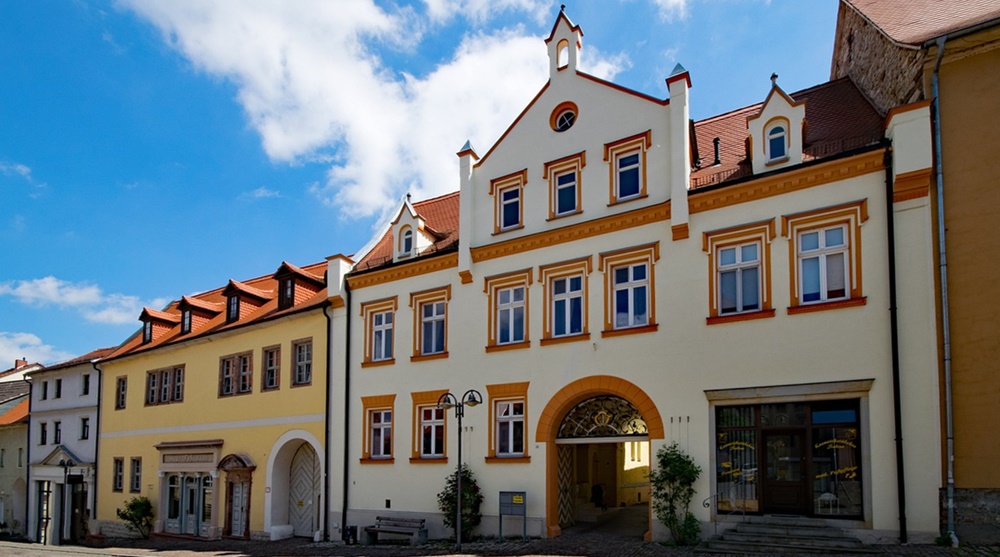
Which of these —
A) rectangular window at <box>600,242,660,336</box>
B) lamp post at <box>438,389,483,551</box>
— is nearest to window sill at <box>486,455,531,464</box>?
lamp post at <box>438,389,483,551</box>

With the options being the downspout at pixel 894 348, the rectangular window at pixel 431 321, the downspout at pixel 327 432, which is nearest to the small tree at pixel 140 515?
the downspout at pixel 327 432

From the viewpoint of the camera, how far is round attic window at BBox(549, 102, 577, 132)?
21.4 m

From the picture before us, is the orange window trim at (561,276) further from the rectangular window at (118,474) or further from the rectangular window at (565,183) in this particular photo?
the rectangular window at (118,474)

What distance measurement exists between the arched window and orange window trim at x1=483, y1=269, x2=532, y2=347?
257 inches

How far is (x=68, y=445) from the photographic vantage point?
3819 centimetres

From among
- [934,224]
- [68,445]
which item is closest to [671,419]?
[934,224]

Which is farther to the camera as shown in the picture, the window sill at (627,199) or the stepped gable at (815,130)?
the window sill at (627,199)

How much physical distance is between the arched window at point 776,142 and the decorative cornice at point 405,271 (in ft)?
28.8

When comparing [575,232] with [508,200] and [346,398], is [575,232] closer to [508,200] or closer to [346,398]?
[508,200]

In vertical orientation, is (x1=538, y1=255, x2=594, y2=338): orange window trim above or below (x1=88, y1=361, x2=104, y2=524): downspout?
above

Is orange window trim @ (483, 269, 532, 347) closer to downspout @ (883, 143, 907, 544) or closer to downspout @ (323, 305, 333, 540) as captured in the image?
downspout @ (323, 305, 333, 540)

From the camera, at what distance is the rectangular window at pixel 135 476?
1300 inches

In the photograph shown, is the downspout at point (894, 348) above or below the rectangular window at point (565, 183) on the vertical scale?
below

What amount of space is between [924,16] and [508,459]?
45.4 feet
